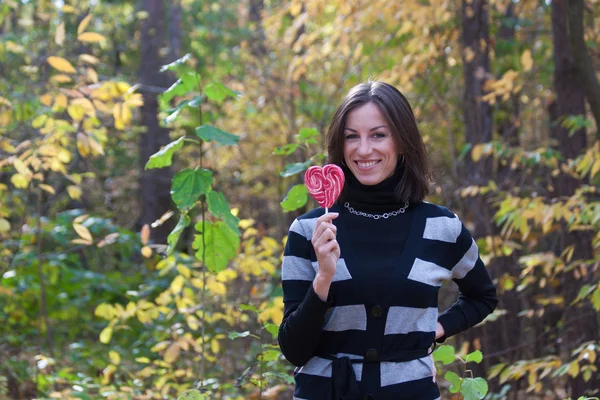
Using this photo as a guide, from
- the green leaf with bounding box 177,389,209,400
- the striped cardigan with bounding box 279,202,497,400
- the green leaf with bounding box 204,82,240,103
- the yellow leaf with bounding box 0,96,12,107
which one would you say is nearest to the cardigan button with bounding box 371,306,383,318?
the striped cardigan with bounding box 279,202,497,400

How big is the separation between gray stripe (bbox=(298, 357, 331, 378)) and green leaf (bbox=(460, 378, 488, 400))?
0.79 meters

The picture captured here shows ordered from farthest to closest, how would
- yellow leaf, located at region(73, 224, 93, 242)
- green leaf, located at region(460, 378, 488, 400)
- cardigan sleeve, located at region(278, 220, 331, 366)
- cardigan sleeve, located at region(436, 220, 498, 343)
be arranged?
yellow leaf, located at region(73, 224, 93, 242) < green leaf, located at region(460, 378, 488, 400) < cardigan sleeve, located at region(436, 220, 498, 343) < cardigan sleeve, located at region(278, 220, 331, 366)

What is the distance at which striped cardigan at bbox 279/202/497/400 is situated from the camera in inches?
85.4

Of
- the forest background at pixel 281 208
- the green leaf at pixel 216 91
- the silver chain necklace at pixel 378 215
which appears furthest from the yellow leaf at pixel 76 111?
the silver chain necklace at pixel 378 215

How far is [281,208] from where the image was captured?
293 inches

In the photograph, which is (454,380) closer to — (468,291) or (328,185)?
(468,291)

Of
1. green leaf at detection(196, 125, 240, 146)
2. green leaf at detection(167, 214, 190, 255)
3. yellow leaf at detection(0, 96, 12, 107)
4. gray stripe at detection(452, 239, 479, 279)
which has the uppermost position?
yellow leaf at detection(0, 96, 12, 107)

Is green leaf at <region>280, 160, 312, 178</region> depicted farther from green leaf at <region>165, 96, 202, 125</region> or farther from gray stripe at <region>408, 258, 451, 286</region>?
gray stripe at <region>408, 258, 451, 286</region>

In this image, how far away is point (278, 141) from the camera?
430 inches

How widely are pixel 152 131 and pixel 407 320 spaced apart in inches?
414

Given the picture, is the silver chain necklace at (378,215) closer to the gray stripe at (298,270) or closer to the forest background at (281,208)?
the gray stripe at (298,270)

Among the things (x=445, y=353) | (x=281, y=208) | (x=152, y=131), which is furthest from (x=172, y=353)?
(x=152, y=131)

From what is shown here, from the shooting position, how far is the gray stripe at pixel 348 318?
2.20m

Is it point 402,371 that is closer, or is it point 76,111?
point 402,371
